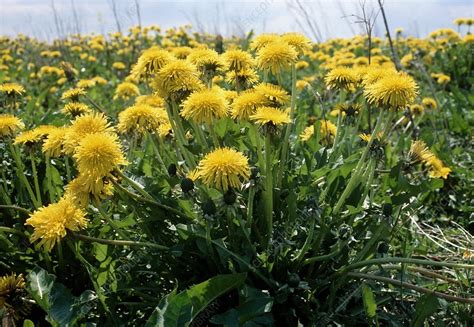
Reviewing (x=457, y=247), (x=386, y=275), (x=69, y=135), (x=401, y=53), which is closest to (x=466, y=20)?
(x=401, y=53)

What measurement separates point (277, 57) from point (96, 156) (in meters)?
0.84

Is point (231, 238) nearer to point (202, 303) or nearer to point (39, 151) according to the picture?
point (202, 303)

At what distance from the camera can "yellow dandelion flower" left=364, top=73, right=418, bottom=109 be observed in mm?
2199

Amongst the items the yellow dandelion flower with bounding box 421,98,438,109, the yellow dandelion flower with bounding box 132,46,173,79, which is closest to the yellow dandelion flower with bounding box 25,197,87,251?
the yellow dandelion flower with bounding box 132,46,173,79

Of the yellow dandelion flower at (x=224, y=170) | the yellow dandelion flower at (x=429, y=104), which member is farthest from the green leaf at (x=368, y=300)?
the yellow dandelion flower at (x=429, y=104)

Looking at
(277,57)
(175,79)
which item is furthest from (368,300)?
(175,79)

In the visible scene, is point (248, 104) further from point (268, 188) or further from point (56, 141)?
point (56, 141)

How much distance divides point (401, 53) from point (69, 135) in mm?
8432

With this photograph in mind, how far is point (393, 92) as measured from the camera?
86.5 inches

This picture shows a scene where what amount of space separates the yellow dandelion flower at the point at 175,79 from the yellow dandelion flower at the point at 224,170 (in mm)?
464

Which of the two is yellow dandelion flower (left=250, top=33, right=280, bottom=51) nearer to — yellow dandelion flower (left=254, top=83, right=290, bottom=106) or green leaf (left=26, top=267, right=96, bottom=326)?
yellow dandelion flower (left=254, top=83, right=290, bottom=106)

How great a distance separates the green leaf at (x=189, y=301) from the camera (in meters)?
2.04

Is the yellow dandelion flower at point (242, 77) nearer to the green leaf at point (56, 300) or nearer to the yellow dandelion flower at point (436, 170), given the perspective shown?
the green leaf at point (56, 300)

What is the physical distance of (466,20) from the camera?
28.4ft
